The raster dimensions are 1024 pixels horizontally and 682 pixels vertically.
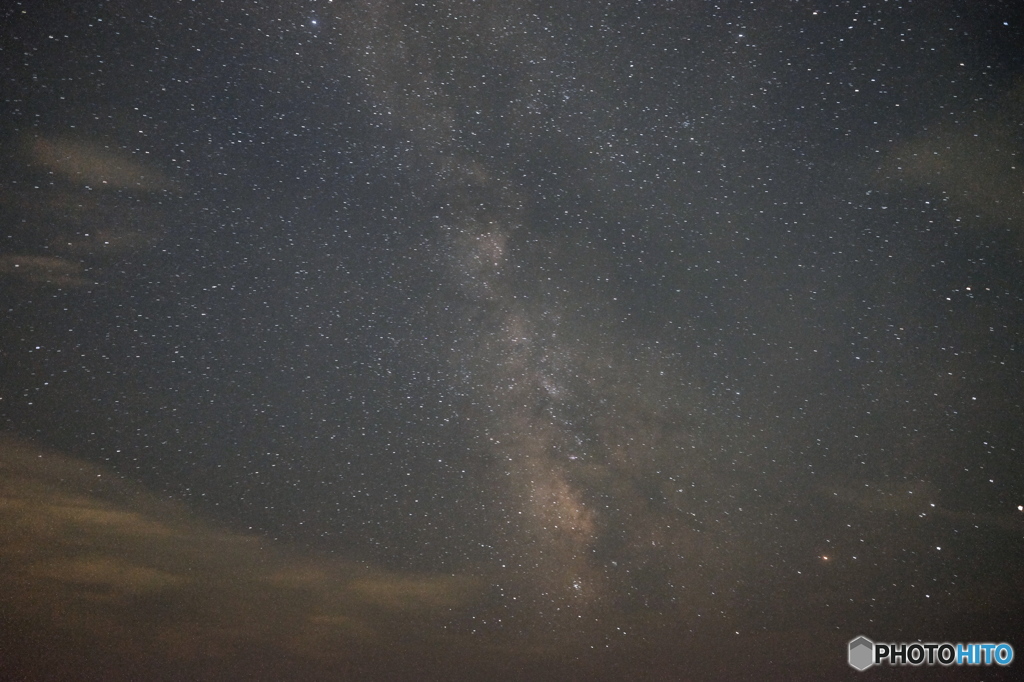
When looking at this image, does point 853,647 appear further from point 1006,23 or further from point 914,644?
point 1006,23

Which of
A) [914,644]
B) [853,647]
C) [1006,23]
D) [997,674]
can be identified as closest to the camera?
[1006,23]

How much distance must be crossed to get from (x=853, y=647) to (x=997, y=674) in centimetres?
819

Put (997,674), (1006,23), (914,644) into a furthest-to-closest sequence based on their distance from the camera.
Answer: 1. (997,674)
2. (914,644)
3. (1006,23)

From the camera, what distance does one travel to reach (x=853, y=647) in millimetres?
5973

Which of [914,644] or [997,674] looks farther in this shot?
[997,674]

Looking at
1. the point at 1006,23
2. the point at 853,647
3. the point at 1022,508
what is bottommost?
the point at 853,647

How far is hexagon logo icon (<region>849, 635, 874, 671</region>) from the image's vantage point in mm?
5887

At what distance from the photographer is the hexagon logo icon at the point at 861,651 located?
5887 millimetres

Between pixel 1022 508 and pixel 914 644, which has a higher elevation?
pixel 1022 508

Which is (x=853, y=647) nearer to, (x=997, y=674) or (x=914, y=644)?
(x=914, y=644)

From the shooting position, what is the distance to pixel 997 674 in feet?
37.3

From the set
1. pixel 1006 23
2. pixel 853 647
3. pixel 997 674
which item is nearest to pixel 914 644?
pixel 853 647

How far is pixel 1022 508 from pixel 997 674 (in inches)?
320

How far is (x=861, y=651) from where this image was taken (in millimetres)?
5953
